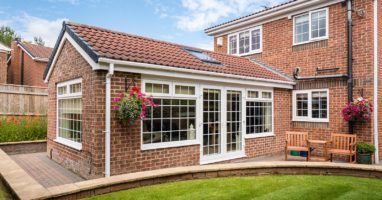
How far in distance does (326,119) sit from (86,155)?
8.49 metres

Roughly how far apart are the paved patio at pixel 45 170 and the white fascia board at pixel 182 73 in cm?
299

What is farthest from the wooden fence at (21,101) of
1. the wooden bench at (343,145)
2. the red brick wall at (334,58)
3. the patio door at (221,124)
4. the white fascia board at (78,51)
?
the wooden bench at (343,145)

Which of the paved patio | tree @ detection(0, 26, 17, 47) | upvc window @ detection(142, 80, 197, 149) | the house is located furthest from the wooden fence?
tree @ detection(0, 26, 17, 47)

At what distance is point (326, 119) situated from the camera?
402 inches

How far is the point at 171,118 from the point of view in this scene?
750cm

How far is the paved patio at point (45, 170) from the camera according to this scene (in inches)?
259

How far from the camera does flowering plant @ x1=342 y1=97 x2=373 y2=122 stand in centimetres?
874

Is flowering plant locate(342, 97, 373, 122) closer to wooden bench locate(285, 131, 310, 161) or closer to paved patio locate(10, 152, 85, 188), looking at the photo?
wooden bench locate(285, 131, 310, 161)

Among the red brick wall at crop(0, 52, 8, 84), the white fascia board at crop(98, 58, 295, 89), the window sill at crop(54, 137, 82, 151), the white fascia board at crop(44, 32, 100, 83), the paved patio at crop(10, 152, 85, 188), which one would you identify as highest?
the red brick wall at crop(0, 52, 8, 84)

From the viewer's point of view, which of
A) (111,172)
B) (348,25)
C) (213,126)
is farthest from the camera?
(348,25)

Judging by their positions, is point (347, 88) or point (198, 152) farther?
point (347, 88)

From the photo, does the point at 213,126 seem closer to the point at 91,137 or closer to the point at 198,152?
the point at 198,152

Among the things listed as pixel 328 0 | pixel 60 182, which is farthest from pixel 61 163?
pixel 328 0

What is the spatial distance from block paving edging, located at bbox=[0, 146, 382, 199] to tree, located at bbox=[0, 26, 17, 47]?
46209mm
